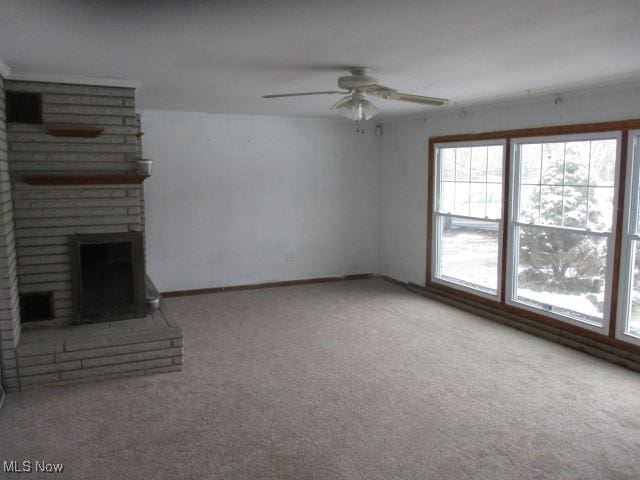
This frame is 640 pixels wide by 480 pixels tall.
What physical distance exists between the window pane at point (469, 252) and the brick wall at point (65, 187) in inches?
141

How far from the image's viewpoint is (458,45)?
116 inches

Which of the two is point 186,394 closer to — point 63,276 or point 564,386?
point 63,276

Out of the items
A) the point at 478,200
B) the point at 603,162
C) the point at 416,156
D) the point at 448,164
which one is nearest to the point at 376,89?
the point at 603,162

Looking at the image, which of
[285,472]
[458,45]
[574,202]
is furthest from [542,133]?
[285,472]

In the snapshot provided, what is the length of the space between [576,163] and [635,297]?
1235 mm

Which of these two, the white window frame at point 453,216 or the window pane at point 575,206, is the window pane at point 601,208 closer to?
the window pane at point 575,206

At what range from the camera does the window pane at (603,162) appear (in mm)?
4336

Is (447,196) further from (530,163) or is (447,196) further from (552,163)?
(552,163)

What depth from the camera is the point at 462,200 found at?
19.9 ft

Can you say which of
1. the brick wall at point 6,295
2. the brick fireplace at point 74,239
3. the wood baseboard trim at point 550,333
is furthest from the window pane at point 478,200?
the brick wall at point 6,295

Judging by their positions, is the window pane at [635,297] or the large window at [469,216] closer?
the window pane at [635,297]

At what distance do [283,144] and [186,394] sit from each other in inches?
156
